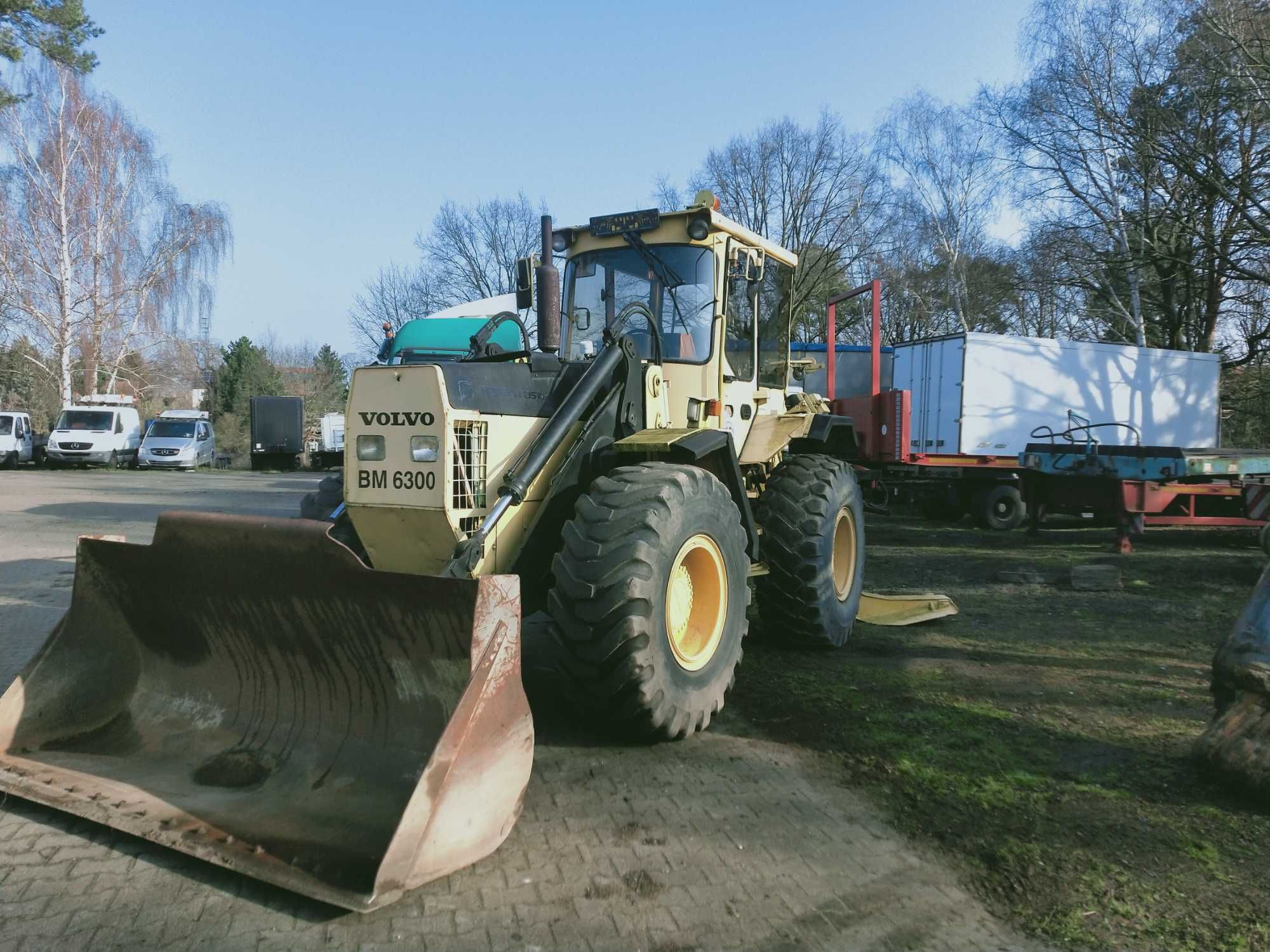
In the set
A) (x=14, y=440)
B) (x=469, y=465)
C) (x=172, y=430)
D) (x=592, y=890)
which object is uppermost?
(x=469, y=465)

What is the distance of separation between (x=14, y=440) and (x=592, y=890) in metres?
32.8

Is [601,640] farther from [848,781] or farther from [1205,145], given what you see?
[1205,145]

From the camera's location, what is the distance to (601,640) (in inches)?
151

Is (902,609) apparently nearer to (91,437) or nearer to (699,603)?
(699,603)

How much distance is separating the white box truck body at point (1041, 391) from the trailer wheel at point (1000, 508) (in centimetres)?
84

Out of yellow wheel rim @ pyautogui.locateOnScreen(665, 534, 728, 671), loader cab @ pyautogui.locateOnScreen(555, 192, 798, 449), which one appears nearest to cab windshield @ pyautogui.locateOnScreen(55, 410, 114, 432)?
loader cab @ pyautogui.locateOnScreen(555, 192, 798, 449)

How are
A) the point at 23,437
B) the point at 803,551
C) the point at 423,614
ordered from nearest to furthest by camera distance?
the point at 423,614
the point at 803,551
the point at 23,437

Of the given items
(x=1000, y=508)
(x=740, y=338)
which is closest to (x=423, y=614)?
(x=740, y=338)

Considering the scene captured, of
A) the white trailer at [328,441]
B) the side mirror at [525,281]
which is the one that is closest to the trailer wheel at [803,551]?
the side mirror at [525,281]

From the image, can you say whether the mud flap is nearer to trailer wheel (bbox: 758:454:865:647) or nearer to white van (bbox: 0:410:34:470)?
trailer wheel (bbox: 758:454:865:647)

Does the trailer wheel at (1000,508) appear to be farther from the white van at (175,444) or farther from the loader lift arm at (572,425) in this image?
the white van at (175,444)

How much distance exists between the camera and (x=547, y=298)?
16.4 ft

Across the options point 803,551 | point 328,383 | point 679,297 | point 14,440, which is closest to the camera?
point 679,297

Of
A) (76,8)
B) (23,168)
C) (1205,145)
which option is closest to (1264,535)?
(1205,145)
